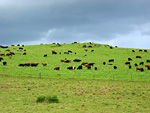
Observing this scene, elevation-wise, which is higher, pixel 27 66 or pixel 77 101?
pixel 27 66

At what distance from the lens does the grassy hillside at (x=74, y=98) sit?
16013 mm

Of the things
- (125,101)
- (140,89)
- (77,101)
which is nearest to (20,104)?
(77,101)

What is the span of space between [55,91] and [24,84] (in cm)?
590

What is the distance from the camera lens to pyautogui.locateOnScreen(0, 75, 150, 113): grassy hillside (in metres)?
16.0

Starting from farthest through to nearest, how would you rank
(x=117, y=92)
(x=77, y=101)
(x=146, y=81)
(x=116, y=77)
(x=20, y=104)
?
1. (x=116, y=77)
2. (x=146, y=81)
3. (x=117, y=92)
4. (x=77, y=101)
5. (x=20, y=104)

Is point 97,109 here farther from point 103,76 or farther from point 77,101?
point 103,76

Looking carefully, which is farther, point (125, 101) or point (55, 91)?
point (55, 91)

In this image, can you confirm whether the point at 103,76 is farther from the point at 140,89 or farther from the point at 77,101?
the point at 77,101

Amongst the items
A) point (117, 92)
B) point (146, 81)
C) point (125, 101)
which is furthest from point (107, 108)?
point (146, 81)

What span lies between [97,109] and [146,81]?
17.0 metres

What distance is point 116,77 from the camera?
110 ft

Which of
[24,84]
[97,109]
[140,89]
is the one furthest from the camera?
[24,84]

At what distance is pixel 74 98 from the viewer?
20188 millimetres

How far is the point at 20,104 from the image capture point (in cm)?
1775
